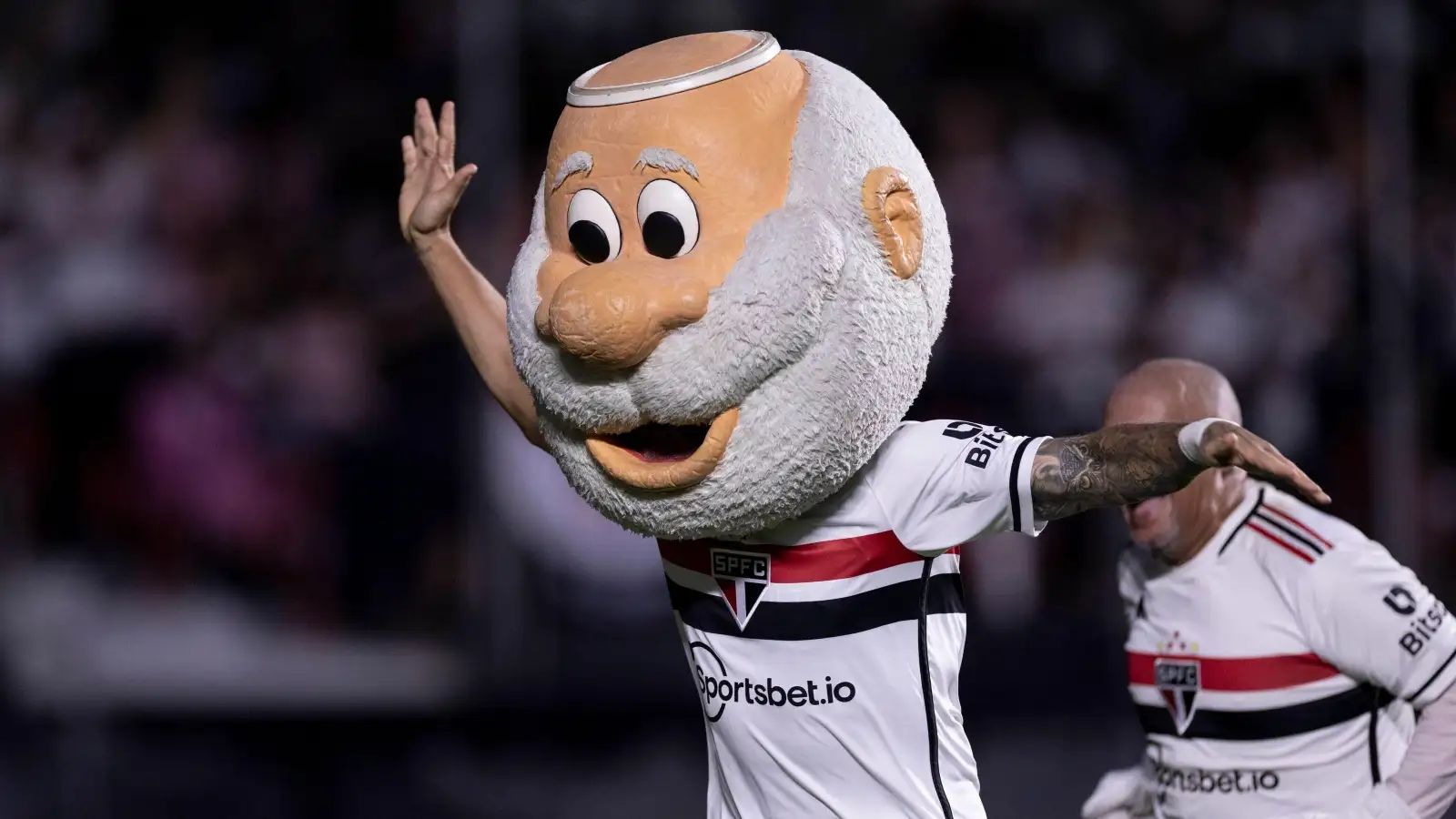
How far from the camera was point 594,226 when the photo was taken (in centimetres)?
256

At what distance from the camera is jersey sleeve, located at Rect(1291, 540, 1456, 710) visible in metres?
2.95

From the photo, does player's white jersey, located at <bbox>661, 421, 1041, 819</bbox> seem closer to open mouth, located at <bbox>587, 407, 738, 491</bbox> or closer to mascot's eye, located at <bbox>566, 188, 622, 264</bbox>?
open mouth, located at <bbox>587, 407, 738, 491</bbox>

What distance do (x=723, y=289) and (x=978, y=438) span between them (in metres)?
0.50

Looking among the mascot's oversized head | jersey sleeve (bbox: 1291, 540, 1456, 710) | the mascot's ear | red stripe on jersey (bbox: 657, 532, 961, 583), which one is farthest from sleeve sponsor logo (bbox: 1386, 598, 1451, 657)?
the mascot's ear

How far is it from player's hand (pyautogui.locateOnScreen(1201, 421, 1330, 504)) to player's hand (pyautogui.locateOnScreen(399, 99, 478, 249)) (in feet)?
5.19

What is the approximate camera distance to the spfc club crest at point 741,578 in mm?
2715

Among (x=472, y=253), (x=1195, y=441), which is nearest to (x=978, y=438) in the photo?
(x=1195, y=441)

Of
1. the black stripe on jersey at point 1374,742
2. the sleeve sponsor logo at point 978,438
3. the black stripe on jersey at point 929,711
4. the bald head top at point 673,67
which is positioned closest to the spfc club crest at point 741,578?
the black stripe on jersey at point 929,711

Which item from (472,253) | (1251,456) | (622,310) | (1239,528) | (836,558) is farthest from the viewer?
(472,253)

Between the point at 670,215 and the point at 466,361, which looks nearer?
the point at 670,215

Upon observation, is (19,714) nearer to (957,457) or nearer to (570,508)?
(570,508)

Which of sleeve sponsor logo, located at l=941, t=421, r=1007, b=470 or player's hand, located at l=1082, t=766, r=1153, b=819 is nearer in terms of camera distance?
sleeve sponsor logo, located at l=941, t=421, r=1007, b=470

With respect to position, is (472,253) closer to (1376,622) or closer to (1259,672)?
(1259,672)

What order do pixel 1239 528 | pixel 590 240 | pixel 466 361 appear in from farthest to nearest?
pixel 466 361 → pixel 1239 528 → pixel 590 240
